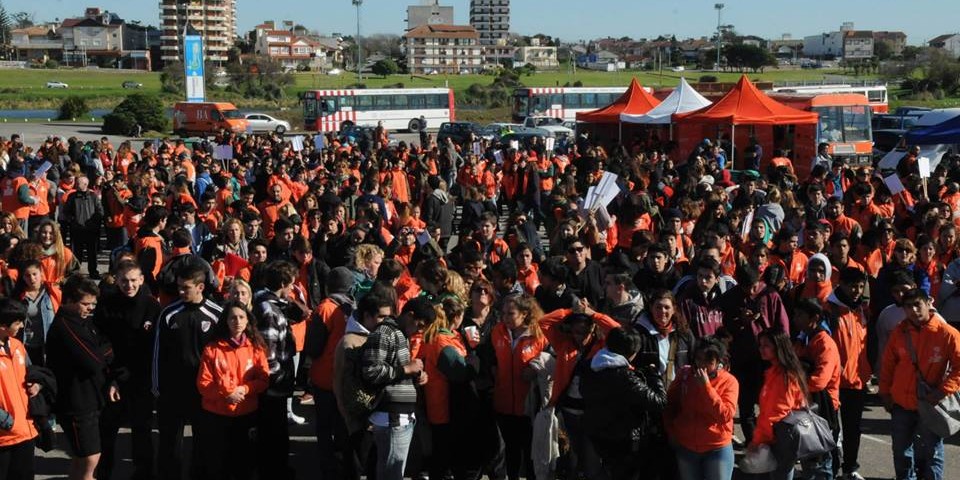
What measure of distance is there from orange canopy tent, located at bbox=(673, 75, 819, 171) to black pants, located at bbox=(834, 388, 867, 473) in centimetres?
1642

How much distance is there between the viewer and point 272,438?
6.70 meters

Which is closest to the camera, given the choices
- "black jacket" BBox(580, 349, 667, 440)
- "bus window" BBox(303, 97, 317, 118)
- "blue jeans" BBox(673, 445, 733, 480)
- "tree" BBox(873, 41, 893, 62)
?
"black jacket" BBox(580, 349, 667, 440)

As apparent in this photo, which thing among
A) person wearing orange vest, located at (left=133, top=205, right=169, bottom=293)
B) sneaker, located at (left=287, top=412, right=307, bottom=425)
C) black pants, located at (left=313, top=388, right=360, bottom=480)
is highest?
person wearing orange vest, located at (left=133, top=205, right=169, bottom=293)

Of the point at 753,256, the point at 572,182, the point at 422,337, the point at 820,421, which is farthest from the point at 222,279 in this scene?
the point at 572,182

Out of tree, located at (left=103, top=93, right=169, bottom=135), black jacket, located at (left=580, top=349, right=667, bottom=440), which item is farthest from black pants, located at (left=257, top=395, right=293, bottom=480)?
tree, located at (left=103, top=93, right=169, bottom=135)

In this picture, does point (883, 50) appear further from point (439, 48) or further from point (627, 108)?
point (627, 108)

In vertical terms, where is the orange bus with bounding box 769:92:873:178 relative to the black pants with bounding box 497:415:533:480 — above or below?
above

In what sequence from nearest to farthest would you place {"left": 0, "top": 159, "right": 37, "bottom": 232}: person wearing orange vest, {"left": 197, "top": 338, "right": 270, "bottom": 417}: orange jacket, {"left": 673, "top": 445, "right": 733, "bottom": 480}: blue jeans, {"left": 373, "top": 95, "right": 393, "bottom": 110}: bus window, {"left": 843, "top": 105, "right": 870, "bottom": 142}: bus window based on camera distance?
{"left": 673, "top": 445, "right": 733, "bottom": 480}: blue jeans
{"left": 197, "top": 338, "right": 270, "bottom": 417}: orange jacket
{"left": 0, "top": 159, "right": 37, "bottom": 232}: person wearing orange vest
{"left": 843, "top": 105, "right": 870, "bottom": 142}: bus window
{"left": 373, "top": 95, "right": 393, "bottom": 110}: bus window

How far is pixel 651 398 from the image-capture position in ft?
18.7

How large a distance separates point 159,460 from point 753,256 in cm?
468

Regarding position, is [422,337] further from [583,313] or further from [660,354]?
[660,354]

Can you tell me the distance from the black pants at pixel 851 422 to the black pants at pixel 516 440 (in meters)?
2.08

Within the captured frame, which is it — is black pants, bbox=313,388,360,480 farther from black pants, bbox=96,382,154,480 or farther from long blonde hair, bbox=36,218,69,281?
long blonde hair, bbox=36,218,69,281

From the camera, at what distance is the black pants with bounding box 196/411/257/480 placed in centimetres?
636
